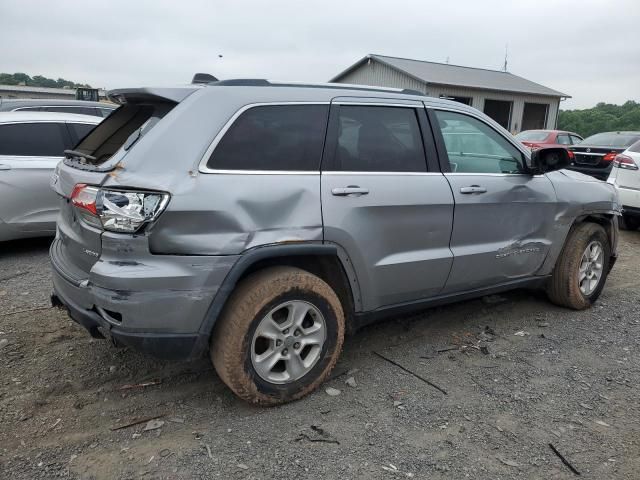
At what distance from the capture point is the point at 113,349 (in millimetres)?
3662

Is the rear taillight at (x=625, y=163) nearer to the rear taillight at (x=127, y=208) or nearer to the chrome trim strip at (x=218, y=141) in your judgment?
the chrome trim strip at (x=218, y=141)

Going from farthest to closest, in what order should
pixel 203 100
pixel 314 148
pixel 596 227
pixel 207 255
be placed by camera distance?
pixel 596 227 → pixel 314 148 → pixel 203 100 → pixel 207 255

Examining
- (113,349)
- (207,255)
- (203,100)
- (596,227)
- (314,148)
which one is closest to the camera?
(207,255)

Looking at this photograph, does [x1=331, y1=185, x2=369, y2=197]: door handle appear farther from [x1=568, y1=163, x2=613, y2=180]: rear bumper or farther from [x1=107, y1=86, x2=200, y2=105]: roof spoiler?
[x1=568, y1=163, x2=613, y2=180]: rear bumper

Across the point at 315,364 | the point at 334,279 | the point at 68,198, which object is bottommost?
the point at 315,364

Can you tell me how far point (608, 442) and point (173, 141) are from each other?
275 centimetres

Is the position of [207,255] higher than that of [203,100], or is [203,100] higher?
[203,100]

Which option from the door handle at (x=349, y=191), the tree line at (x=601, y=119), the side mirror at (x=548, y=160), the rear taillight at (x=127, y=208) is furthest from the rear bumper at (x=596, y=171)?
the tree line at (x=601, y=119)

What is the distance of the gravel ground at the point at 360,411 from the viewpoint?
257cm

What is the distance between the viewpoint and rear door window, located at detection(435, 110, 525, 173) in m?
3.76

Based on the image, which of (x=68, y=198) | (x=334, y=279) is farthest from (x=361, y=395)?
(x=68, y=198)

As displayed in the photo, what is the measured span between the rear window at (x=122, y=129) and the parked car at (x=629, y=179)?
6.85 metres

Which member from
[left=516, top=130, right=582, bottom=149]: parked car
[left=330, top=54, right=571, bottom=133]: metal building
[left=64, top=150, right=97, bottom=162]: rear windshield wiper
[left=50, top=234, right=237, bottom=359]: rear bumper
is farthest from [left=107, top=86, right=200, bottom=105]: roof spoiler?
[left=330, top=54, right=571, bottom=133]: metal building

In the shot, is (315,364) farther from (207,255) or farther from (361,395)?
(207,255)
